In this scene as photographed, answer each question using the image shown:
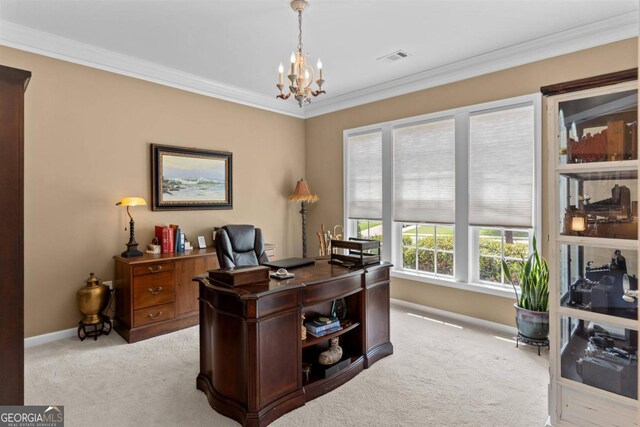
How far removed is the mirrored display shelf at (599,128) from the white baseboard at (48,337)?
4589mm

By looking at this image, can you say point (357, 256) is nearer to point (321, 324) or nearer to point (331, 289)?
point (331, 289)

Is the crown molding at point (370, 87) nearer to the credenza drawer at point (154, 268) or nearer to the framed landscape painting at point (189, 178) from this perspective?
the framed landscape painting at point (189, 178)

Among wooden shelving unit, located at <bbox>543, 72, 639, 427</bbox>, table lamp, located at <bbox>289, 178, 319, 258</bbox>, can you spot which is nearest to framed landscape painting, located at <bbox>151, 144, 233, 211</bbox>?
table lamp, located at <bbox>289, 178, 319, 258</bbox>

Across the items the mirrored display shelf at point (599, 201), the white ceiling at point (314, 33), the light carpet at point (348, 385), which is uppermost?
the white ceiling at point (314, 33)

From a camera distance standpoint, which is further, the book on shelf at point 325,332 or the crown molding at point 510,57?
the crown molding at point 510,57

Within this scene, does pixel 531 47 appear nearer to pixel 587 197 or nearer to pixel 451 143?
pixel 451 143

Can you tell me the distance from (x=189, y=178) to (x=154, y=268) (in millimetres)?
1331

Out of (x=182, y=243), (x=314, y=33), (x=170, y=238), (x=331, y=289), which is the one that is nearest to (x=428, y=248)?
(x=331, y=289)

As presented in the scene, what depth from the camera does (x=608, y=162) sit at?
6.18ft

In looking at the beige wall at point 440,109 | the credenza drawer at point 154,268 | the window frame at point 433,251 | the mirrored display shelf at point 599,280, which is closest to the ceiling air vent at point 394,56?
the beige wall at point 440,109

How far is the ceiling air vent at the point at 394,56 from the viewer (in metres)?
3.72

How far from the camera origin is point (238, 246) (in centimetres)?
371

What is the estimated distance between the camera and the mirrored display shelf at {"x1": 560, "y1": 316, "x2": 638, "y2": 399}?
190 centimetres

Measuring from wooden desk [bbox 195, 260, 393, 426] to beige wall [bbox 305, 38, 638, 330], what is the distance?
195 cm
